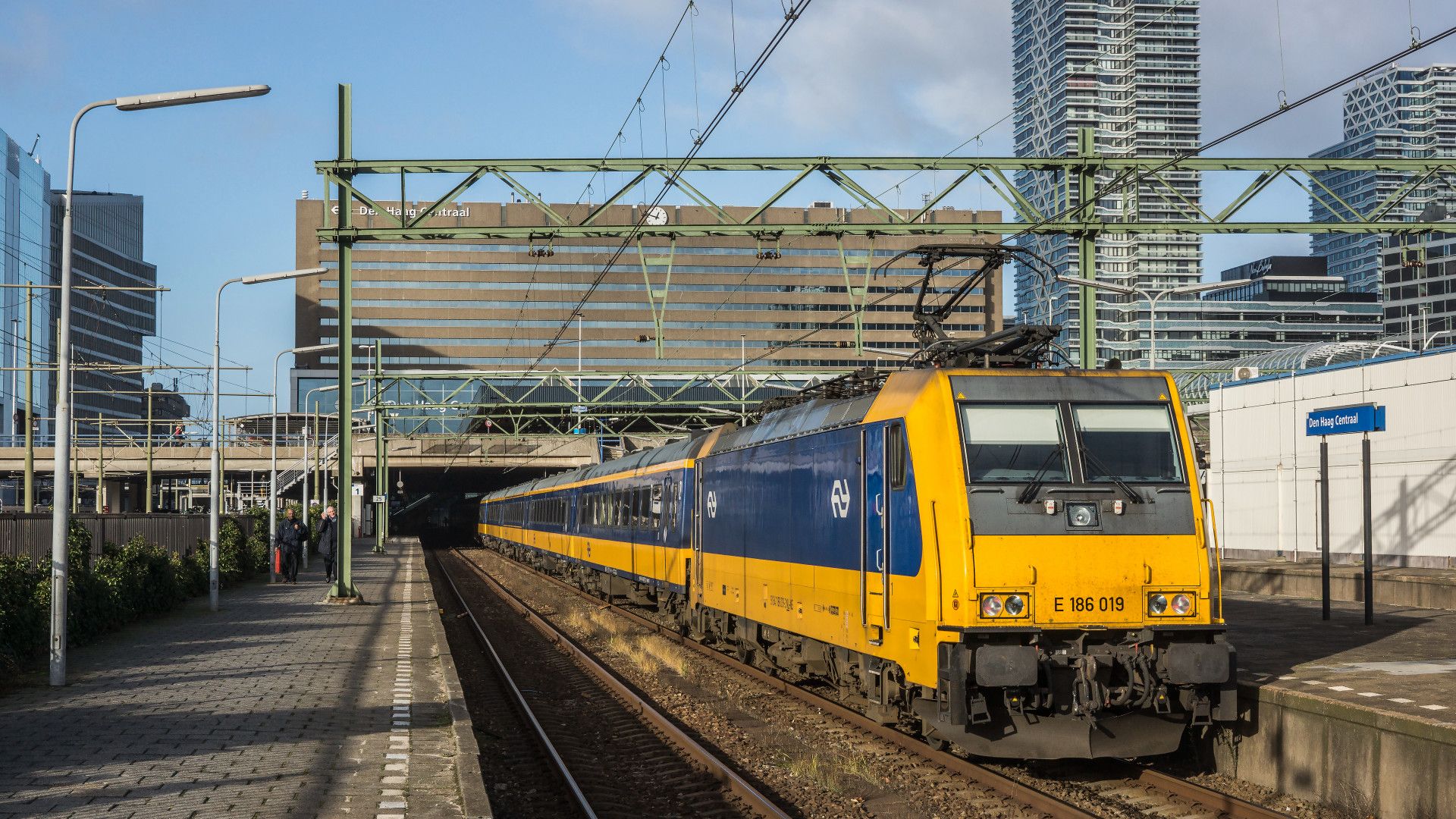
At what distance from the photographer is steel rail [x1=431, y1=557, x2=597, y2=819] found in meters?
10.5

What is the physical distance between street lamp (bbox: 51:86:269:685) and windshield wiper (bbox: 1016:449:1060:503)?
9880 mm

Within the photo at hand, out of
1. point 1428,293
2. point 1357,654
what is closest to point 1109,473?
point 1357,654

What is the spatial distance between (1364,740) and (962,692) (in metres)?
2.79

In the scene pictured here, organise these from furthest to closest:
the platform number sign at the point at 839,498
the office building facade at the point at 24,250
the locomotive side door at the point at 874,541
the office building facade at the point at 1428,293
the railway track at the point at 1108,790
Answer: the office building facade at the point at 1428,293 < the office building facade at the point at 24,250 < the platform number sign at the point at 839,498 < the locomotive side door at the point at 874,541 < the railway track at the point at 1108,790

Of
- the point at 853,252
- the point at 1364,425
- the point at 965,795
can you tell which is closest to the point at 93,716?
the point at 965,795

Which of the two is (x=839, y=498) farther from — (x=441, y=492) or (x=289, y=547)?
(x=441, y=492)

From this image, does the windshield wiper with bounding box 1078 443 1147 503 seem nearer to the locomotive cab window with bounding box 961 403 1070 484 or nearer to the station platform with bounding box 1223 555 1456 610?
the locomotive cab window with bounding box 961 403 1070 484

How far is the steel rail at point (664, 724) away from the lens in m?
10.3

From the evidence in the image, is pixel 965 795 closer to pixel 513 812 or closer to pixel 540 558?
pixel 513 812

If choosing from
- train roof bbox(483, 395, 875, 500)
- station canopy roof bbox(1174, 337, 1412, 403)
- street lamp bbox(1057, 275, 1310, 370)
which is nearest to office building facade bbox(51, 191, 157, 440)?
station canopy roof bbox(1174, 337, 1412, 403)

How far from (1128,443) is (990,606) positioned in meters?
1.92

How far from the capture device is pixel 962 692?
10.3 metres

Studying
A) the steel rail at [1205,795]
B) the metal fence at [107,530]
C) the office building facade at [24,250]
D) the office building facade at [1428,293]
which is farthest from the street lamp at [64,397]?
the office building facade at [1428,293]

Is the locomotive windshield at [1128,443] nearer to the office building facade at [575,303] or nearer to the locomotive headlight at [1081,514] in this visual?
the locomotive headlight at [1081,514]
